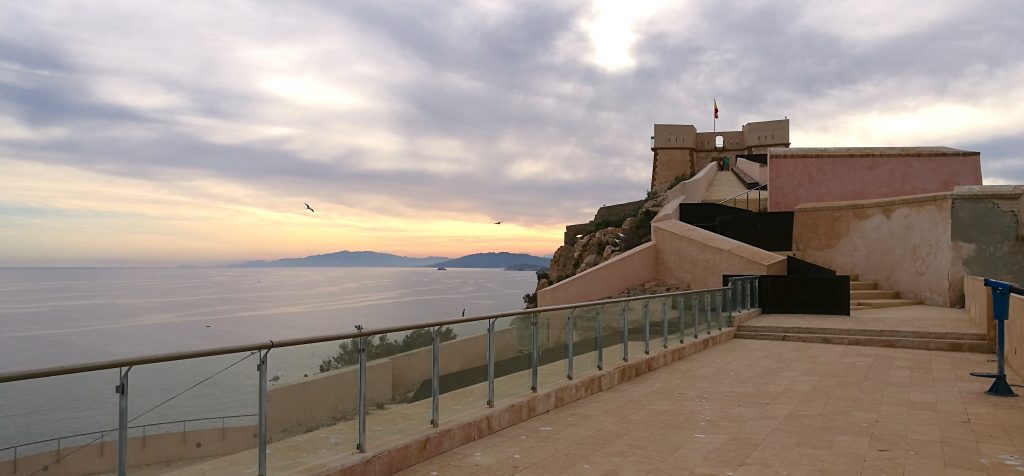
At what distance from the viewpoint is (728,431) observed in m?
6.01

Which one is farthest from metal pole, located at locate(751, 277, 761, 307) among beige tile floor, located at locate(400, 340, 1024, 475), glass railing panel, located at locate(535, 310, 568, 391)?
glass railing panel, located at locate(535, 310, 568, 391)

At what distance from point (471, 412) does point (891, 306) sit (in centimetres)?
1578

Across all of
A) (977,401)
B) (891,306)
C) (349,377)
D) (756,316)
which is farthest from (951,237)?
(349,377)

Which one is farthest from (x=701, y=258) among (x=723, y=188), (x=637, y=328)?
(x=723, y=188)

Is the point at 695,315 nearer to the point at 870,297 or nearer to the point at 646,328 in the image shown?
the point at 646,328

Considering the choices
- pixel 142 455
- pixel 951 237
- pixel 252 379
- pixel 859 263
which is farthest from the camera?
pixel 859 263

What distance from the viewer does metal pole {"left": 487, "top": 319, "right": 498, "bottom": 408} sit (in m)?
6.08

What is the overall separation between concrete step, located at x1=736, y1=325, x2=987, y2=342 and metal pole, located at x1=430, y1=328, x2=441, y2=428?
9754mm

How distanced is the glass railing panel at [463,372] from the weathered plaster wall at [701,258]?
42.7ft

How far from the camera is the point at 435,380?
17.8 ft

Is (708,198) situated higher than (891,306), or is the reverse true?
(708,198)

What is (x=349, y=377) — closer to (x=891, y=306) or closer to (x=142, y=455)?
(x=142, y=455)

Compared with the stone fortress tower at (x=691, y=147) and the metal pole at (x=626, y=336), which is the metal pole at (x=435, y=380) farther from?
the stone fortress tower at (x=691, y=147)

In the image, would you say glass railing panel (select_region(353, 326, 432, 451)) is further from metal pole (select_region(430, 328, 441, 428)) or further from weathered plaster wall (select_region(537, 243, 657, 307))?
weathered plaster wall (select_region(537, 243, 657, 307))
